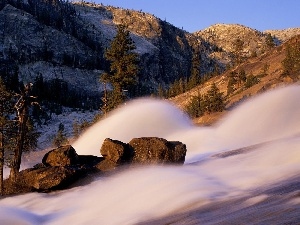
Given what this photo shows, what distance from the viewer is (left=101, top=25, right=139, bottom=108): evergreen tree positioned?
5124 cm

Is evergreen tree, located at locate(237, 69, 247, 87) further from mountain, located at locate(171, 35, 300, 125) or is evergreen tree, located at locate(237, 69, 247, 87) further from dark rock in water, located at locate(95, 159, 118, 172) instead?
dark rock in water, located at locate(95, 159, 118, 172)

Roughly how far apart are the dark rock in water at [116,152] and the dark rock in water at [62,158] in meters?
1.89

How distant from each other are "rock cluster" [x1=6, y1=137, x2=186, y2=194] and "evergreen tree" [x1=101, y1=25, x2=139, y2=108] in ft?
81.5

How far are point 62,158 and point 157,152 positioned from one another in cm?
569

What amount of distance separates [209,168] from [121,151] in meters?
6.12

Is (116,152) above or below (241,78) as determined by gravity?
below

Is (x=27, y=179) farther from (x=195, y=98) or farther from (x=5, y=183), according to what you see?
(x=195, y=98)

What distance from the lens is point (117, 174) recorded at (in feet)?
78.3

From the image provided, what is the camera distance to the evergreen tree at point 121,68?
51244 mm

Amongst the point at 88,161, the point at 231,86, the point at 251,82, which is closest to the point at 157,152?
the point at 88,161

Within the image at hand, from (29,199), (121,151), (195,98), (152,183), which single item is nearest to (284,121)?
(121,151)

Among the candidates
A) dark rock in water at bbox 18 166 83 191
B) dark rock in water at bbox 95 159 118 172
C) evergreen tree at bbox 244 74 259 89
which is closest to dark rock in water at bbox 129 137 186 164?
dark rock in water at bbox 95 159 118 172

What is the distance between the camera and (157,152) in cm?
2547

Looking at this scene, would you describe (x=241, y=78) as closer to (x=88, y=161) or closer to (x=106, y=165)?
(x=88, y=161)
